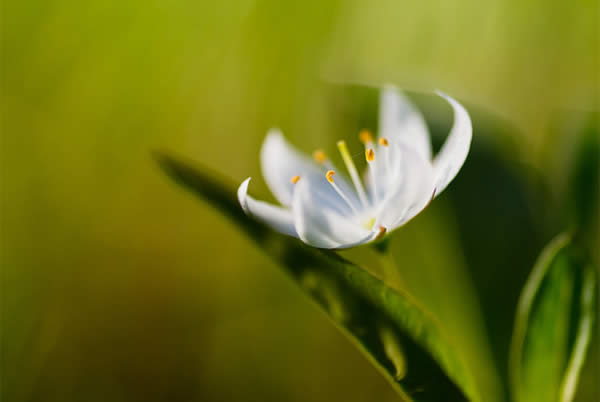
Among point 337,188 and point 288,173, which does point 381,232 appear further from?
point 288,173

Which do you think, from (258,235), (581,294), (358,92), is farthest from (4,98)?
(581,294)

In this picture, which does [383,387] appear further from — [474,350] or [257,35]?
[257,35]

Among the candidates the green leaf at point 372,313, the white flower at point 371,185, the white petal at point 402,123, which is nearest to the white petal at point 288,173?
the white flower at point 371,185

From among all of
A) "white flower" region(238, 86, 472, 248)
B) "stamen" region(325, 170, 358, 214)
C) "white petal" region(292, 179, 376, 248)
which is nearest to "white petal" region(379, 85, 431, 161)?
"white flower" region(238, 86, 472, 248)

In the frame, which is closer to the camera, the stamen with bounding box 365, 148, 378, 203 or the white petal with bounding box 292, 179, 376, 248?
the white petal with bounding box 292, 179, 376, 248

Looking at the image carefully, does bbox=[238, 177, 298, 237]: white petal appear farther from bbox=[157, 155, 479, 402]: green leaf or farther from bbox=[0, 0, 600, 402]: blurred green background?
bbox=[0, 0, 600, 402]: blurred green background

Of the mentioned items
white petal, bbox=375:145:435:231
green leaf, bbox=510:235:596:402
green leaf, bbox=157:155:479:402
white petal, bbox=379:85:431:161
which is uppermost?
white petal, bbox=379:85:431:161

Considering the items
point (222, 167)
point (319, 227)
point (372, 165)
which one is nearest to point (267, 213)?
point (319, 227)
